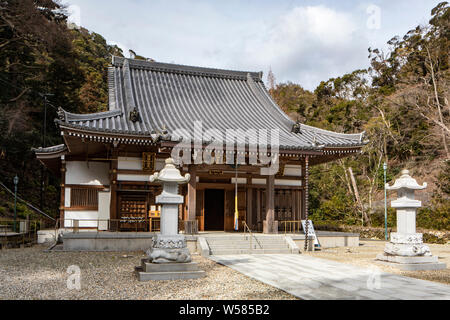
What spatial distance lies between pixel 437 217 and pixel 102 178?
1689 cm

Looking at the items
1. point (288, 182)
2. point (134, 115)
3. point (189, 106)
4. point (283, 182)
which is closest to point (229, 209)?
point (283, 182)

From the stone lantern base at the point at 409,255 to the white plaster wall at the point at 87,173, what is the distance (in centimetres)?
1057

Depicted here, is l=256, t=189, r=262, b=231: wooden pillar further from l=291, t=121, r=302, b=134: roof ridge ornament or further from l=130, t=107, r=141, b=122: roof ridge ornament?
l=130, t=107, r=141, b=122: roof ridge ornament

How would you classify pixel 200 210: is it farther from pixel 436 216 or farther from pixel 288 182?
pixel 436 216

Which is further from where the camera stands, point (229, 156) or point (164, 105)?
point (164, 105)

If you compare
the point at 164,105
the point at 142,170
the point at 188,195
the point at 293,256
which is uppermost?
the point at 164,105

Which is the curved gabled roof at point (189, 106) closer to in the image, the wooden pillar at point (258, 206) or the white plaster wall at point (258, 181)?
the white plaster wall at point (258, 181)

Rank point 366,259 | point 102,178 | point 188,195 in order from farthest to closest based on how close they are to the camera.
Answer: point 102,178 → point 188,195 → point 366,259

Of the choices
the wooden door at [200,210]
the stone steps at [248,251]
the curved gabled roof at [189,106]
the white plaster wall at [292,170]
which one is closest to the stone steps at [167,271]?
the stone steps at [248,251]

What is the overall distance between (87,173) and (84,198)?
997 mm

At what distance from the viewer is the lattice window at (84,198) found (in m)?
14.9

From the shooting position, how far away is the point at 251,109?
18.8 m

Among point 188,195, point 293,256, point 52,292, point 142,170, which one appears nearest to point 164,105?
point 142,170
